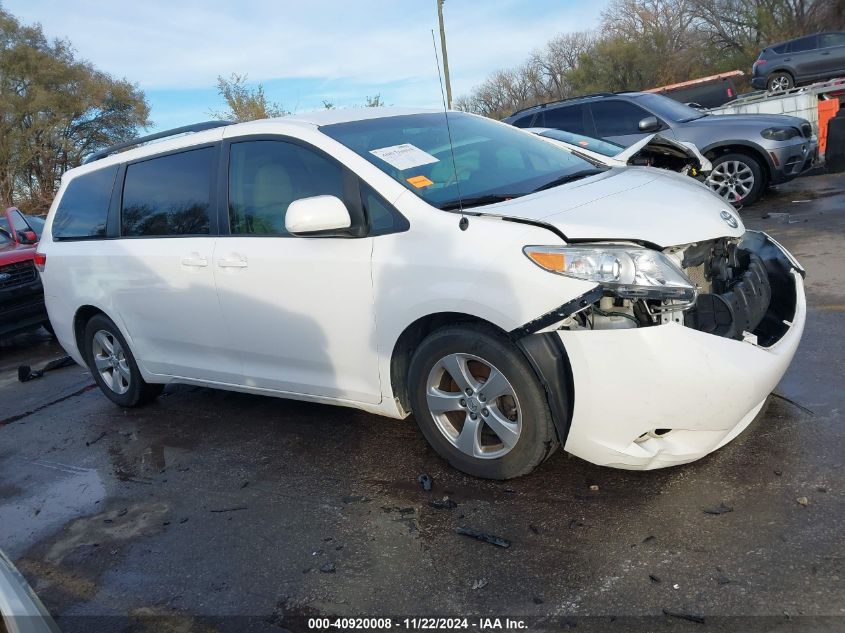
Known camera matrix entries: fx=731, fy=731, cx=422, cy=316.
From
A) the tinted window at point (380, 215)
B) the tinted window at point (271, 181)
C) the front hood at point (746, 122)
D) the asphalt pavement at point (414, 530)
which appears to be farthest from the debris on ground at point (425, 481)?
the front hood at point (746, 122)

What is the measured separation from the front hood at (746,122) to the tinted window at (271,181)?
292 inches

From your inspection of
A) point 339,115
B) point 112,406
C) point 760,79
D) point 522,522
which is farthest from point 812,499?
point 760,79

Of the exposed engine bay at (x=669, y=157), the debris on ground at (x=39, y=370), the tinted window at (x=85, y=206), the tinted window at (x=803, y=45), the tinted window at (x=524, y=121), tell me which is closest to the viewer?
the exposed engine bay at (x=669, y=157)

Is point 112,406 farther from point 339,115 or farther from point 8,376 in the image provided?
point 339,115

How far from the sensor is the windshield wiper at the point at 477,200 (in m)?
3.39

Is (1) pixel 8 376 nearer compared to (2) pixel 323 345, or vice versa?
(2) pixel 323 345

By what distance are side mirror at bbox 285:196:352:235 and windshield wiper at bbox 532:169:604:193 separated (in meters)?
0.97

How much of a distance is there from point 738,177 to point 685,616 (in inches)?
341

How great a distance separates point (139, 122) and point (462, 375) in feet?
129

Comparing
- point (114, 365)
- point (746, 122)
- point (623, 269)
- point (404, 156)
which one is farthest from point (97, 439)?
point (746, 122)

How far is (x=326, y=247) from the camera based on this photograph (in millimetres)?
3686

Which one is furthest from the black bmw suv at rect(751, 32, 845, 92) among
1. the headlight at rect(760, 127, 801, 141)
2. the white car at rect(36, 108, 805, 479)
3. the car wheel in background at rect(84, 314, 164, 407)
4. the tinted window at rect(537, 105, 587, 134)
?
the car wheel in background at rect(84, 314, 164, 407)

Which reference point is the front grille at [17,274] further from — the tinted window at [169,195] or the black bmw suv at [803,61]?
the black bmw suv at [803,61]

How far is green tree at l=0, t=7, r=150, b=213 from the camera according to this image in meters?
34.5
